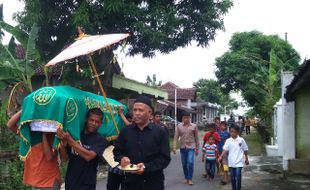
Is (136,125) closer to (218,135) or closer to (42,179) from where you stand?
(42,179)

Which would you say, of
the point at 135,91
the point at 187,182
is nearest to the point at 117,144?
the point at 187,182

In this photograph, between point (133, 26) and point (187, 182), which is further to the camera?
point (133, 26)

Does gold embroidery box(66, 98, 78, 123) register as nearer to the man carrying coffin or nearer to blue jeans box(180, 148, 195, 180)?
the man carrying coffin

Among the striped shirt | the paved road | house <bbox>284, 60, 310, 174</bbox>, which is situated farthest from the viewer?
house <bbox>284, 60, 310, 174</bbox>

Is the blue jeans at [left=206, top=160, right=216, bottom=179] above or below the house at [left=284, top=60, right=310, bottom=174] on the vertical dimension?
below

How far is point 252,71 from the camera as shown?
2980cm

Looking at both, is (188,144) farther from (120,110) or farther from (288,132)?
(120,110)

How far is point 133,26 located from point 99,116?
8297 mm

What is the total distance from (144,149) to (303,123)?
9040 millimetres

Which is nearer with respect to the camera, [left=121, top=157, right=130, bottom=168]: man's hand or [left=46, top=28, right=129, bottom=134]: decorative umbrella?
[left=121, top=157, right=130, bottom=168]: man's hand

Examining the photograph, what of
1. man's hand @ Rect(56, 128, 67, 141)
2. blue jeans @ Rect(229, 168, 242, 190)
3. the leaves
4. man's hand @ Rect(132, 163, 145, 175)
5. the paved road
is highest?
the leaves

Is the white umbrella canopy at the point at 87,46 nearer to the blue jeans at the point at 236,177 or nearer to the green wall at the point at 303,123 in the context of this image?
the blue jeans at the point at 236,177

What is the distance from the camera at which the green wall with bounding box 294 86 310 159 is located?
39.4 ft

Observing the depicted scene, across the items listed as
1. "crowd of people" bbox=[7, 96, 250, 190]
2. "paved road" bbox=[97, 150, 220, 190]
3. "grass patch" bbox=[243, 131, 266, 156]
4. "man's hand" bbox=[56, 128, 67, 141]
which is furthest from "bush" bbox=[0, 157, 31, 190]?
"grass patch" bbox=[243, 131, 266, 156]
